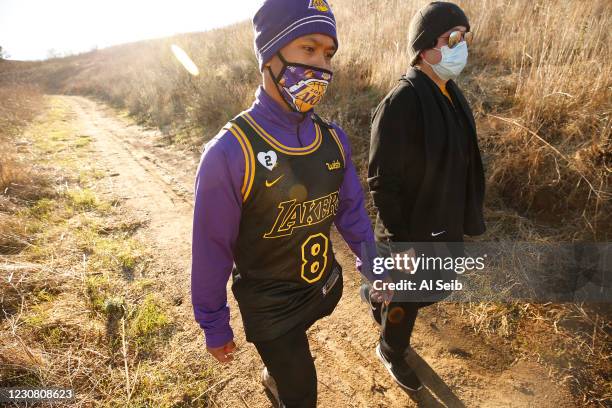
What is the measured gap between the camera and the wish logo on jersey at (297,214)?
1.57m

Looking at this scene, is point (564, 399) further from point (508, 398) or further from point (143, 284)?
point (143, 284)

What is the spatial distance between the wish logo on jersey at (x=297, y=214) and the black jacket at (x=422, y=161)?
0.51m

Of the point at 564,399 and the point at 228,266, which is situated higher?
the point at 228,266

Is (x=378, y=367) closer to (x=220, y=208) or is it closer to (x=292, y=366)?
(x=292, y=366)

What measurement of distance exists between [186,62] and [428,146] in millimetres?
13260

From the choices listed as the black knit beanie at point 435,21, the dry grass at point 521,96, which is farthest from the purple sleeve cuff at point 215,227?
the dry grass at point 521,96

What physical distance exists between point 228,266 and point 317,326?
5.88ft

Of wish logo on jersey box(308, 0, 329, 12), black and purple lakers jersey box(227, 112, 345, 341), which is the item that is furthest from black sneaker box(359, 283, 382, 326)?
wish logo on jersey box(308, 0, 329, 12)

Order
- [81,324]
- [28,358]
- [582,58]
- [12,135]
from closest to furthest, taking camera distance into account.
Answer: [28,358] < [81,324] < [582,58] < [12,135]

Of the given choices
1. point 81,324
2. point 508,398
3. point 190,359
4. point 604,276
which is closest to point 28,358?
point 81,324

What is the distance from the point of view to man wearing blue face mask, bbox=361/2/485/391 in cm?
196

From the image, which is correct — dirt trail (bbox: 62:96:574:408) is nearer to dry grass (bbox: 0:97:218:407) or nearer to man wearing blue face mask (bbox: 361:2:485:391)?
dry grass (bbox: 0:97:218:407)

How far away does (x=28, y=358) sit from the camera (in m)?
2.55

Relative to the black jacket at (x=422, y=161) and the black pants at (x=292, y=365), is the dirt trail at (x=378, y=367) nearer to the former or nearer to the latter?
the black pants at (x=292, y=365)
